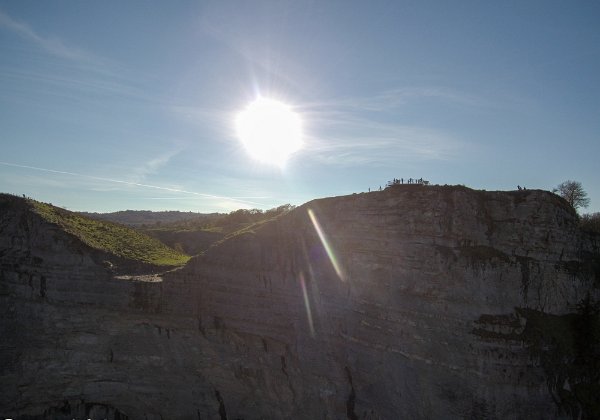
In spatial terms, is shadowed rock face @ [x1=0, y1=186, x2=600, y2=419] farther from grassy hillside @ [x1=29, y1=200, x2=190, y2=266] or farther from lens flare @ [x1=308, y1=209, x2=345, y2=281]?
grassy hillside @ [x1=29, y1=200, x2=190, y2=266]

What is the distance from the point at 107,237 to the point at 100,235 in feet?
1.56

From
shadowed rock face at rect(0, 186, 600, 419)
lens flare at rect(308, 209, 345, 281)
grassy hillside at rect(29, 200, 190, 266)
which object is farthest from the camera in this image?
grassy hillside at rect(29, 200, 190, 266)

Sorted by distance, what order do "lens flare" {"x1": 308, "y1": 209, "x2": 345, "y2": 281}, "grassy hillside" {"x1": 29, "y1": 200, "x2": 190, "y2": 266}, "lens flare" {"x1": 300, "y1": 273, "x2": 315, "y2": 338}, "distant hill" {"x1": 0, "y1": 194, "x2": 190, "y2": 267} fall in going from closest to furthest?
"lens flare" {"x1": 308, "y1": 209, "x2": 345, "y2": 281} → "lens flare" {"x1": 300, "y1": 273, "x2": 315, "y2": 338} → "distant hill" {"x1": 0, "y1": 194, "x2": 190, "y2": 267} → "grassy hillside" {"x1": 29, "y1": 200, "x2": 190, "y2": 266}

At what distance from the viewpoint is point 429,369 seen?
15094 mm

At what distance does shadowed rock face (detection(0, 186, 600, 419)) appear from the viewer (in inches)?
568

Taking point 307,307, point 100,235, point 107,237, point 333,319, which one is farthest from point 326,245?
point 100,235

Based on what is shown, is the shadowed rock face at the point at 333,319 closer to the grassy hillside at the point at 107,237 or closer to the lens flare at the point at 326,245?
the lens flare at the point at 326,245

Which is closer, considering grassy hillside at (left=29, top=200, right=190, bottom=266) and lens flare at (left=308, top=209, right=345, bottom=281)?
lens flare at (left=308, top=209, right=345, bottom=281)

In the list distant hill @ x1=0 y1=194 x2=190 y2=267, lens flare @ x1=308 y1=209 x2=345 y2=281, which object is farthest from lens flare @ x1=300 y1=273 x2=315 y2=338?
distant hill @ x1=0 y1=194 x2=190 y2=267

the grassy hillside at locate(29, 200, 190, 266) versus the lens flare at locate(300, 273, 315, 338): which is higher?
the grassy hillside at locate(29, 200, 190, 266)

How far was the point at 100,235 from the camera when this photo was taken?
24438 millimetres

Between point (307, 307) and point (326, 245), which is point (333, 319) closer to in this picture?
point (307, 307)

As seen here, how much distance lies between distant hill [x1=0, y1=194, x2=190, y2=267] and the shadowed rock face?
85cm

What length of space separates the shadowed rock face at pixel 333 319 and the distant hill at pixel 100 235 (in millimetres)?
848
